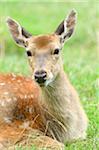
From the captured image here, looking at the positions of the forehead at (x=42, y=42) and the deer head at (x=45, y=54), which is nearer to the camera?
the deer head at (x=45, y=54)

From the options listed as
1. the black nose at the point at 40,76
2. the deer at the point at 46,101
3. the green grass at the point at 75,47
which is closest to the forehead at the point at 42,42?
the deer at the point at 46,101

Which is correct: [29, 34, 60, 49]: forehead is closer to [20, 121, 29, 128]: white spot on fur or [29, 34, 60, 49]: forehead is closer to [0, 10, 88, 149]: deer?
[0, 10, 88, 149]: deer

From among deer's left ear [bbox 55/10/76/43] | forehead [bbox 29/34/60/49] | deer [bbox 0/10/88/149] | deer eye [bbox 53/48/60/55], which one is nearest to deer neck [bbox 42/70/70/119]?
deer [bbox 0/10/88/149]

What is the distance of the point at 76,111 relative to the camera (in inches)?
337

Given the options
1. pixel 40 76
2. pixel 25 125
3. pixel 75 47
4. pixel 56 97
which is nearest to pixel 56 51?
pixel 56 97

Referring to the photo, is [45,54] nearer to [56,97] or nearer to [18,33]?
[56,97]

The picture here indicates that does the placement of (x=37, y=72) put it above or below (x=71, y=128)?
above

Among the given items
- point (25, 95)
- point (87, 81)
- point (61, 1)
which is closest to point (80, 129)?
Answer: point (25, 95)

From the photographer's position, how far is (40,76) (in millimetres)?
7711

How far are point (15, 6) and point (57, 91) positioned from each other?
13141 mm

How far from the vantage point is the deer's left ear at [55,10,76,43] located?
338 inches

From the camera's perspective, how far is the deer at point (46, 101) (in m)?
8.15

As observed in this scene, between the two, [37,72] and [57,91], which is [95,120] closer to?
[57,91]

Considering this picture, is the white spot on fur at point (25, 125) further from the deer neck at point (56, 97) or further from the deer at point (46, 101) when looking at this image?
the deer neck at point (56, 97)
